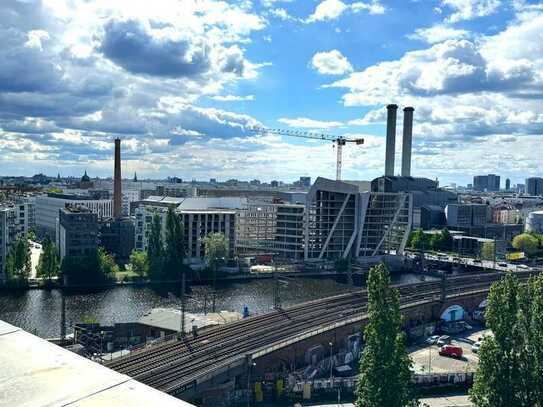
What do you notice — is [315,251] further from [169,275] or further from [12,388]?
[12,388]

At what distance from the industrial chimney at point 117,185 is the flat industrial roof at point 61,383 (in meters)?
57.0

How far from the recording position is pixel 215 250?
4112 cm

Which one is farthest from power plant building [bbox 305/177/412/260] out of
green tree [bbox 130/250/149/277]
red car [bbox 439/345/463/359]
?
red car [bbox 439/345/463/359]

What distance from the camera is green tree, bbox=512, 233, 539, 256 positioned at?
5359cm

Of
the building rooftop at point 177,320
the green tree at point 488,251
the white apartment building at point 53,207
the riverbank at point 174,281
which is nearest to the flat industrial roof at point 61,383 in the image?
the building rooftop at point 177,320

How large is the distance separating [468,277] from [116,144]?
42567 millimetres

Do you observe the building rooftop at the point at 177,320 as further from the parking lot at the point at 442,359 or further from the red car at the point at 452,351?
the red car at the point at 452,351

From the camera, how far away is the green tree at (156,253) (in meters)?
37.6

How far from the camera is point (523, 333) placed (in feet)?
40.4

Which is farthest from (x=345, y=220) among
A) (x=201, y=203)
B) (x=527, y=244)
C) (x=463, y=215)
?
(x=463, y=215)

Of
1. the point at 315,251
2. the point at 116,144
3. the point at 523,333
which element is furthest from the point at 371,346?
the point at 116,144

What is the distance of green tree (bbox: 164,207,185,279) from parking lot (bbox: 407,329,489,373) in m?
20.2

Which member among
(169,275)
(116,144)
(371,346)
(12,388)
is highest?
(116,144)

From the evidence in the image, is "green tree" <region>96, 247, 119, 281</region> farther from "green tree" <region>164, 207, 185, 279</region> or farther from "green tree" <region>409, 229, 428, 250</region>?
"green tree" <region>409, 229, 428, 250</region>
